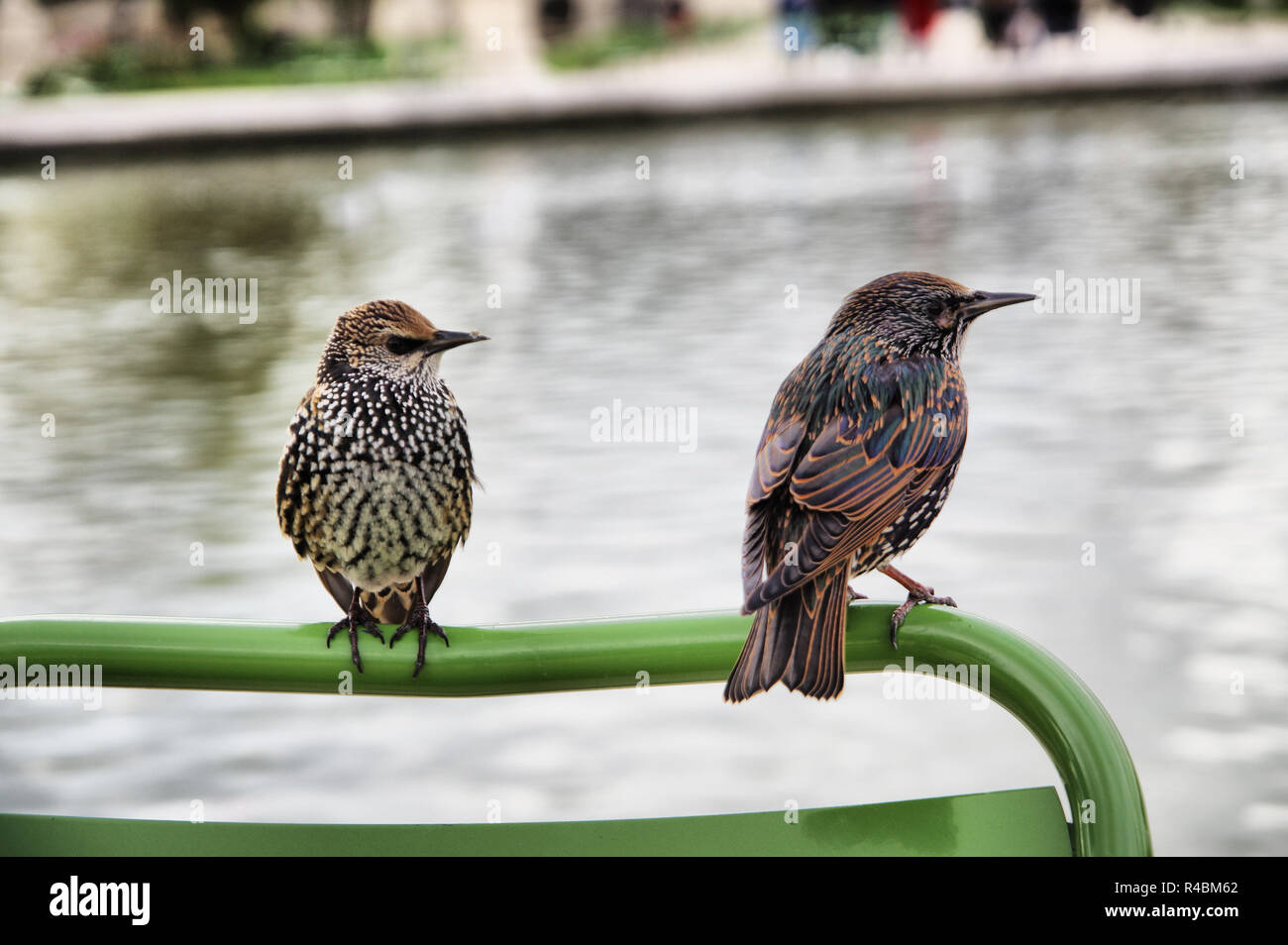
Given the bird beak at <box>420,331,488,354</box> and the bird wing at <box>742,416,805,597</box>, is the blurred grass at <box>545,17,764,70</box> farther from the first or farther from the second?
the bird wing at <box>742,416,805,597</box>

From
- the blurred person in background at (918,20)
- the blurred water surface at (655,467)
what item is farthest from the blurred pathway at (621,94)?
the blurred water surface at (655,467)

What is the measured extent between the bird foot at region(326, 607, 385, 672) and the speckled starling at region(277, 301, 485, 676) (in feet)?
0.90

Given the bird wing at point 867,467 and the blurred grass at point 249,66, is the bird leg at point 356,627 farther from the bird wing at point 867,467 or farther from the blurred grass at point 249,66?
the blurred grass at point 249,66

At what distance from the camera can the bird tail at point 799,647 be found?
5.90 feet

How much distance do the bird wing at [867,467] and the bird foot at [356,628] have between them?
1.44 ft

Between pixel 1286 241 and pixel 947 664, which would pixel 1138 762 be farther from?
pixel 1286 241

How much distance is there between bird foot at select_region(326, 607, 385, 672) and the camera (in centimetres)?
179

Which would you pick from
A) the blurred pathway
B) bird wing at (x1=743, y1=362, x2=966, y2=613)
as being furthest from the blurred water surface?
the blurred pathway

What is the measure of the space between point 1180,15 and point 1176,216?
1666 centimetres

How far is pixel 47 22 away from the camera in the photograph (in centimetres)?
3359

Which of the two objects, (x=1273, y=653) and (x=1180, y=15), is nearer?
(x=1273, y=653)

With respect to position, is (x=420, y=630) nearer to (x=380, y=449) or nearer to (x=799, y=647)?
(x=799, y=647)

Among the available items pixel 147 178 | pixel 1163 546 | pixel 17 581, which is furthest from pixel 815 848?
pixel 147 178

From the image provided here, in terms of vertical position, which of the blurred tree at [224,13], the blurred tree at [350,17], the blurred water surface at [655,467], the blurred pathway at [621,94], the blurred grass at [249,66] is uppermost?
the blurred tree at [350,17]
